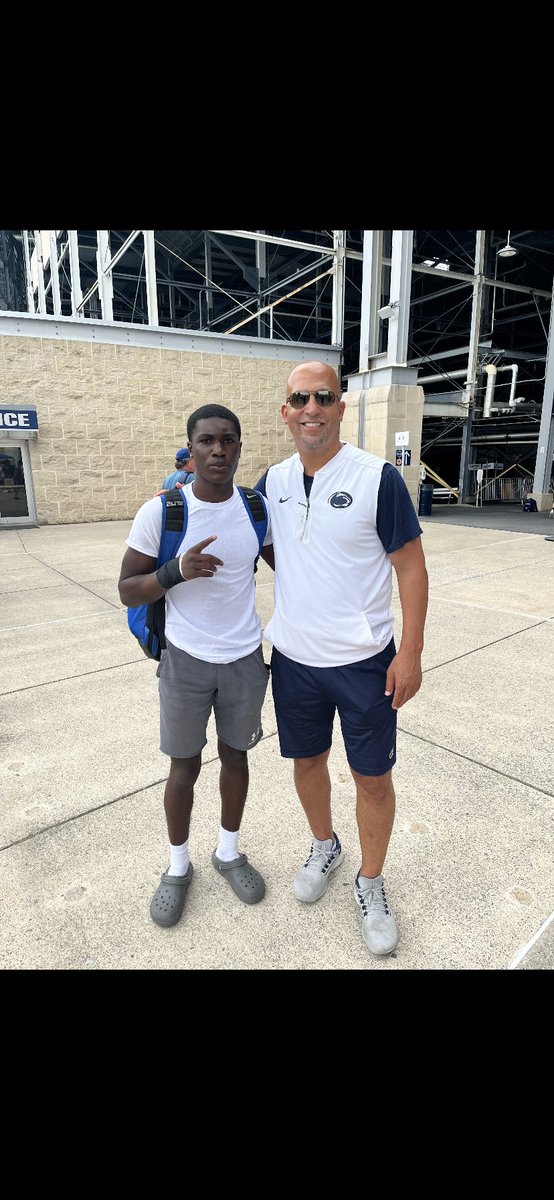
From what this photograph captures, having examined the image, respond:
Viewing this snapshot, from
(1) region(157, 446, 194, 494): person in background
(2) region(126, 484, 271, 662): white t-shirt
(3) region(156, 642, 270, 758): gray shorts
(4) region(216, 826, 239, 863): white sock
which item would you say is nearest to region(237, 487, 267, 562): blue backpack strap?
(2) region(126, 484, 271, 662): white t-shirt

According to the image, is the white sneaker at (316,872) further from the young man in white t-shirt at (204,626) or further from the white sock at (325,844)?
the young man in white t-shirt at (204,626)

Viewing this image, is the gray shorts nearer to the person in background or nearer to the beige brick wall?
the person in background

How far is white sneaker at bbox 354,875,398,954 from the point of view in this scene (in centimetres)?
204

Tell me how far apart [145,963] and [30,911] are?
57cm

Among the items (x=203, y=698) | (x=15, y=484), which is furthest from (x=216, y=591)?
(x=15, y=484)

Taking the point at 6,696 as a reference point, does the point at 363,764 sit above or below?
above

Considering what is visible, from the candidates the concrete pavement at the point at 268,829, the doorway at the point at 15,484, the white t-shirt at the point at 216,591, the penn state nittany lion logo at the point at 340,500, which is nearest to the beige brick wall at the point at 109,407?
the doorway at the point at 15,484

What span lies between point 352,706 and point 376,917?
0.79m

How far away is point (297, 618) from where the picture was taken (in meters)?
2.10

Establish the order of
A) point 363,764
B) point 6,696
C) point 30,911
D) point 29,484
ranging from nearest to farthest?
point 363,764 < point 30,911 < point 6,696 < point 29,484

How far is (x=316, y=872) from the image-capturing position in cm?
237
